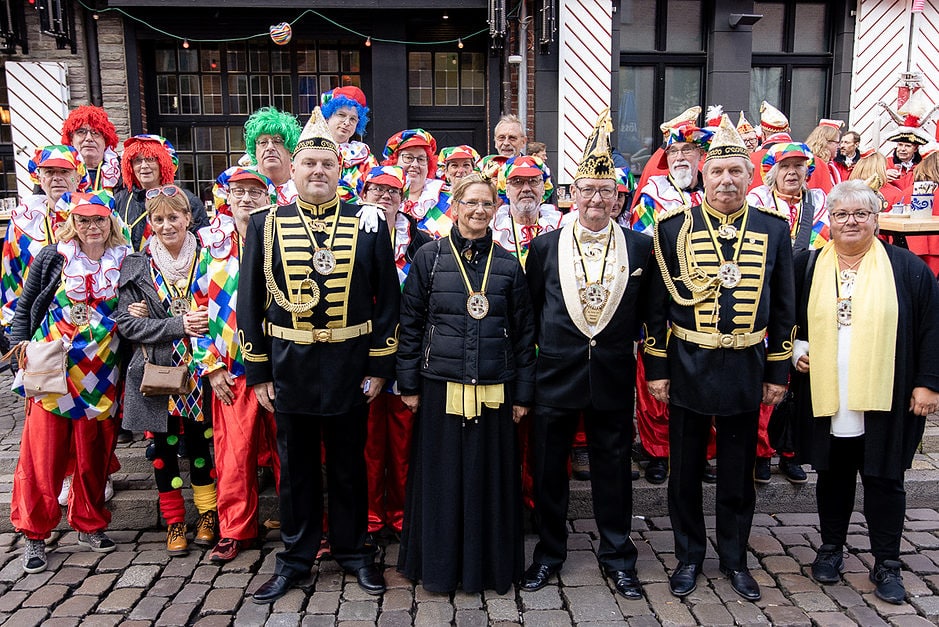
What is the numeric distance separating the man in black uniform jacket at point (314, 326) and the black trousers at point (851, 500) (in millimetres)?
2170

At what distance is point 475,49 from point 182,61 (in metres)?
3.56

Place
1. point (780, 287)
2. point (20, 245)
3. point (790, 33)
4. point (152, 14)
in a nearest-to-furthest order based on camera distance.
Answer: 1. point (780, 287)
2. point (20, 245)
3. point (152, 14)
4. point (790, 33)

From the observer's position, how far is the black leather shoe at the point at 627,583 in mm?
3553

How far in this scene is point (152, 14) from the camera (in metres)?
Answer: 8.80

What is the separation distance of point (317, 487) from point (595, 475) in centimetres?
134

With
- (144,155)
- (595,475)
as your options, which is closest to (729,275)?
(595,475)

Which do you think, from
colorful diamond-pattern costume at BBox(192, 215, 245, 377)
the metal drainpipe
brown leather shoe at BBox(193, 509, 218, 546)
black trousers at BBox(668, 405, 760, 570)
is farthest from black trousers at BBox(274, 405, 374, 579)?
the metal drainpipe

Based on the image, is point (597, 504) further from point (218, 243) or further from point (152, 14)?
point (152, 14)

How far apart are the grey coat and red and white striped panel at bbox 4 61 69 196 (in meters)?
6.01

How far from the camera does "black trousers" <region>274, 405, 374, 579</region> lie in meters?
3.56

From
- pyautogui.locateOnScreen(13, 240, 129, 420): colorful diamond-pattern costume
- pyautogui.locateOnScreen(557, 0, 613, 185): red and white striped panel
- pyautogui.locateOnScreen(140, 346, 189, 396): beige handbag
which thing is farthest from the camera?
pyautogui.locateOnScreen(557, 0, 613, 185): red and white striped panel

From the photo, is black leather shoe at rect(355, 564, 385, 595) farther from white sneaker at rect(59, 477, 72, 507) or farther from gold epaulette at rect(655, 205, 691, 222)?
gold epaulette at rect(655, 205, 691, 222)

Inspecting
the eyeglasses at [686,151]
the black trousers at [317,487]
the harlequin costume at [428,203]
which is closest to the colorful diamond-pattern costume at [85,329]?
the black trousers at [317,487]

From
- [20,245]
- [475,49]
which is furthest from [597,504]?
[475,49]
